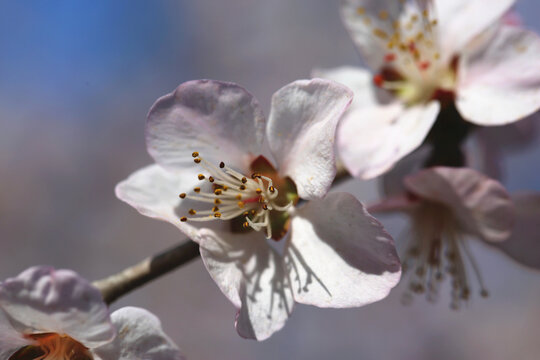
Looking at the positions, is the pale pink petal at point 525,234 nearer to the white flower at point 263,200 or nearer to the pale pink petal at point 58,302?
the white flower at point 263,200

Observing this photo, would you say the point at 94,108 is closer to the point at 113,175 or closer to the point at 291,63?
the point at 113,175

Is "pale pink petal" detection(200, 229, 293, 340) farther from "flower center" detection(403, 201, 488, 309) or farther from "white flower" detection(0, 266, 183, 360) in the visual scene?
"flower center" detection(403, 201, 488, 309)

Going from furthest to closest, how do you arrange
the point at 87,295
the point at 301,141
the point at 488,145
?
1. the point at 488,145
2. the point at 301,141
3. the point at 87,295

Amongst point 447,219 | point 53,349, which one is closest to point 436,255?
point 447,219

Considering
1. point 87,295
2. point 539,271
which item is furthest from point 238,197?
point 539,271

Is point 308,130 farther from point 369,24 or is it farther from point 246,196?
point 369,24

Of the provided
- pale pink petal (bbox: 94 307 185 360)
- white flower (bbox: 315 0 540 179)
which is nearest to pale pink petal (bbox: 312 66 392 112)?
white flower (bbox: 315 0 540 179)
